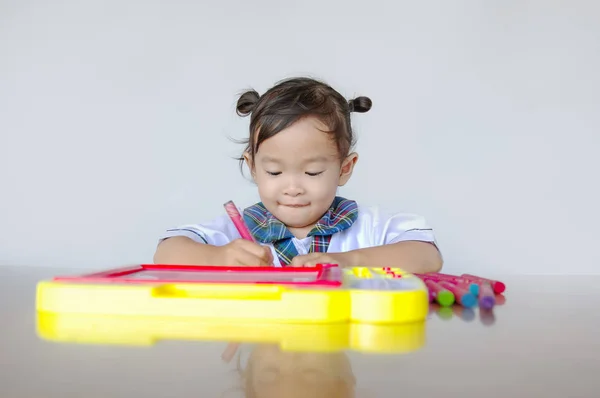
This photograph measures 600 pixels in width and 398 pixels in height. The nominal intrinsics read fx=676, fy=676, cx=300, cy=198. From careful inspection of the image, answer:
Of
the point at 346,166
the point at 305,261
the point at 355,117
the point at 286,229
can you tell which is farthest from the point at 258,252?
the point at 355,117

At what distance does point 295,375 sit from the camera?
307mm

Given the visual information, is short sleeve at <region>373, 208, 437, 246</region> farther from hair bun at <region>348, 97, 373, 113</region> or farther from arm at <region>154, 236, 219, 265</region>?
arm at <region>154, 236, 219, 265</region>

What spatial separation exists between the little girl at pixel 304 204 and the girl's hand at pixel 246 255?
0.14 meters

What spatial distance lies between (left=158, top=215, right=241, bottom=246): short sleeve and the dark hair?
16 centimetres

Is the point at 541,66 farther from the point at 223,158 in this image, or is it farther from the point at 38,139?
the point at 38,139

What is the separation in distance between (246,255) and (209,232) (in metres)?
0.39

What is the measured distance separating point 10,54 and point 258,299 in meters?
2.16

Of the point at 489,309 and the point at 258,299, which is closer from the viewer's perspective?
the point at 258,299

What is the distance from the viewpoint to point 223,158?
7.32 ft

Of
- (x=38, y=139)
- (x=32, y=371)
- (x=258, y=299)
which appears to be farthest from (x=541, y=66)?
(x=32, y=371)

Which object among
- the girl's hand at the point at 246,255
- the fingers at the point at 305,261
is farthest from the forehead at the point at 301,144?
the fingers at the point at 305,261

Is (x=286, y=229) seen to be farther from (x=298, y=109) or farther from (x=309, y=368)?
(x=309, y=368)

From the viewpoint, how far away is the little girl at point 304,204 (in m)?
1.28

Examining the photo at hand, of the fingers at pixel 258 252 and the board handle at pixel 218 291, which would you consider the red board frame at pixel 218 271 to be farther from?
the fingers at pixel 258 252
